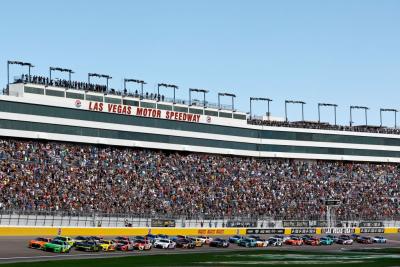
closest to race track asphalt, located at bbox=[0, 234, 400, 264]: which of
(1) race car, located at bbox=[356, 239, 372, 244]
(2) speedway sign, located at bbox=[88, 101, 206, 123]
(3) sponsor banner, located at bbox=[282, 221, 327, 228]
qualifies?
(1) race car, located at bbox=[356, 239, 372, 244]

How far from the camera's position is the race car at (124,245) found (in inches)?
3071

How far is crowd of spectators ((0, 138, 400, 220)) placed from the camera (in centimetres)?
9206

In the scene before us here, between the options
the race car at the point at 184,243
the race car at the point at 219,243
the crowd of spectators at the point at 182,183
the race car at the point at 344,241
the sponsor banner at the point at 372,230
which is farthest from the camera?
the sponsor banner at the point at 372,230

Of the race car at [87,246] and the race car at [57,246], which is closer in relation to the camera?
the race car at [57,246]

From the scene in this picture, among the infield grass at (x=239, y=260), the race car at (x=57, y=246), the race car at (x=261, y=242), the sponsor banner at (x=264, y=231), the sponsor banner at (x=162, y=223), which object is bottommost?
the infield grass at (x=239, y=260)

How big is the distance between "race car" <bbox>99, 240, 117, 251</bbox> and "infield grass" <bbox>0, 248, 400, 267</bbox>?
19.2 feet

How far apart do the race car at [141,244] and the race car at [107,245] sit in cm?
274

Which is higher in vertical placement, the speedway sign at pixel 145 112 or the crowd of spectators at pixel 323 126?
the crowd of spectators at pixel 323 126

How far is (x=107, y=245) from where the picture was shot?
76562 mm

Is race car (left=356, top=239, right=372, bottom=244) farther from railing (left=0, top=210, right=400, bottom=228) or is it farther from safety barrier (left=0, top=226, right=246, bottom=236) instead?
safety barrier (left=0, top=226, right=246, bottom=236)

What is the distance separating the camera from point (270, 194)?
4663 inches

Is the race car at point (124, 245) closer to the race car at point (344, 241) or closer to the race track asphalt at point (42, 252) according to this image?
the race track asphalt at point (42, 252)

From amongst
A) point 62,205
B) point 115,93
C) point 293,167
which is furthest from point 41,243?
point 293,167

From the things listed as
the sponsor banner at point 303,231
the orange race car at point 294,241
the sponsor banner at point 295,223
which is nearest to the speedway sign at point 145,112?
the sponsor banner at point 295,223
